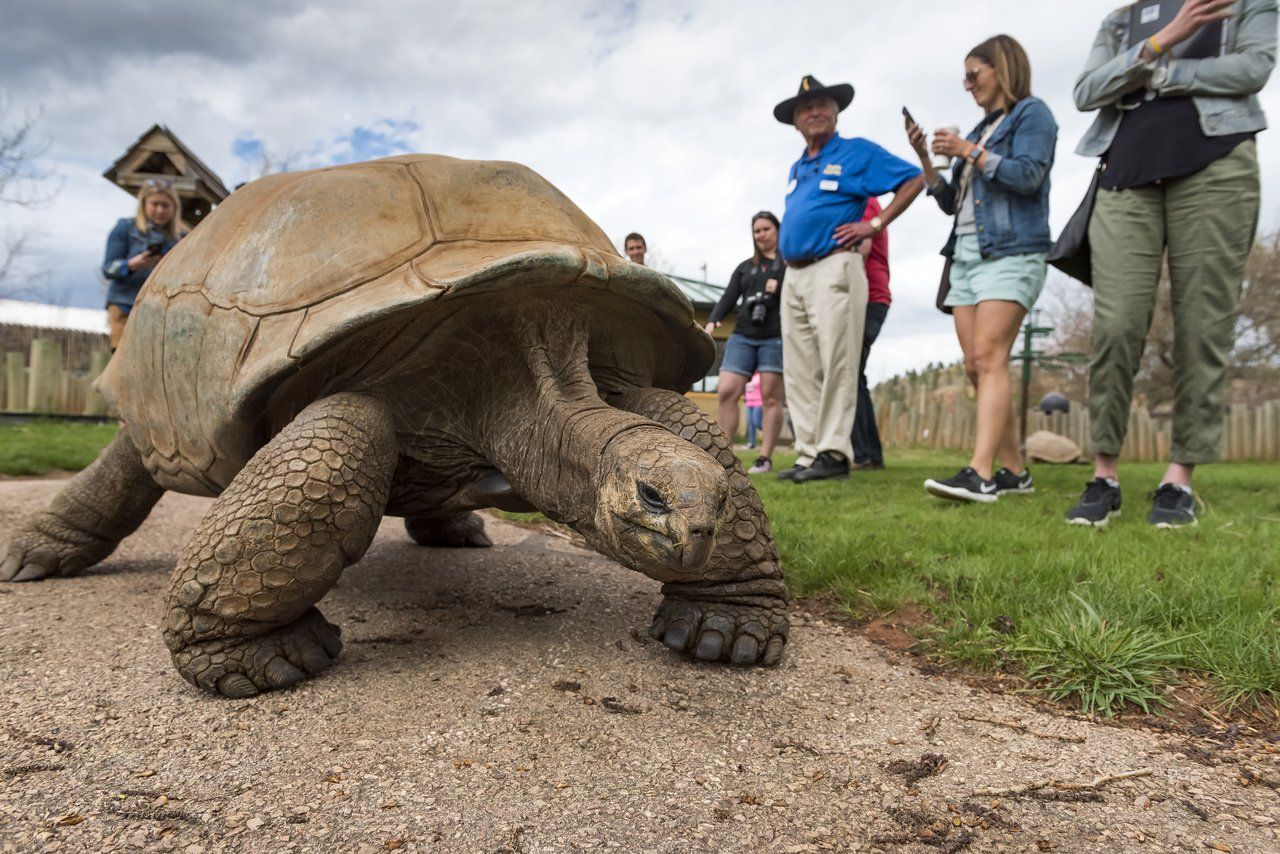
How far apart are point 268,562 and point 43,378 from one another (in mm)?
13968

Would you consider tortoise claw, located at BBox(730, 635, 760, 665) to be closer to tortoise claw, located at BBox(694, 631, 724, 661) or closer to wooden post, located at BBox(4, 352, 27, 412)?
tortoise claw, located at BBox(694, 631, 724, 661)

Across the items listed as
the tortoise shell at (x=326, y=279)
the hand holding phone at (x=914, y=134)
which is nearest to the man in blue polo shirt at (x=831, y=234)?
the hand holding phone at (x=914, y=134)

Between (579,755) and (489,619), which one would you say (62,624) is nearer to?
(489,619)

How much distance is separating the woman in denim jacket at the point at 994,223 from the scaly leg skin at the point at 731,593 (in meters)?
2.32

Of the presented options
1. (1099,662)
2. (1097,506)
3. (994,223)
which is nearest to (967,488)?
(1097,506)

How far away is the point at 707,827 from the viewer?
1.29 meters

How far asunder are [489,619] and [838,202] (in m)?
3.75

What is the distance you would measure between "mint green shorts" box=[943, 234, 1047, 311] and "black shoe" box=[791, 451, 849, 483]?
147cm

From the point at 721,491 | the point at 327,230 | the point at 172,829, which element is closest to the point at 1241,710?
the point at 721,491

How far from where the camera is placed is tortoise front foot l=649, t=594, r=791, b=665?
2.09 m

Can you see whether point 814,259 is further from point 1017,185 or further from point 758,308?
point 1017,185

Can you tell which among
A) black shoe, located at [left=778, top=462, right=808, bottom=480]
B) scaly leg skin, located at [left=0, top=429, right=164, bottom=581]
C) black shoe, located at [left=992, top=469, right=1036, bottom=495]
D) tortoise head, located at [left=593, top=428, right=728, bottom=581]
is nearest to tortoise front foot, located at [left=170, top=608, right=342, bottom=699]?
tortoise head, located at [left=593, top=428, right=728, bottom=581]

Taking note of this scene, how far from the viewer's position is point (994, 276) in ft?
13.7

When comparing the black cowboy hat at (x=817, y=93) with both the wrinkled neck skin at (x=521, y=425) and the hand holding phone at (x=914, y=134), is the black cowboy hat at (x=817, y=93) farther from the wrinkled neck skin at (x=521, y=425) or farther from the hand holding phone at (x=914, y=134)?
the wrinkled neck skin at (x=521, y=425)
